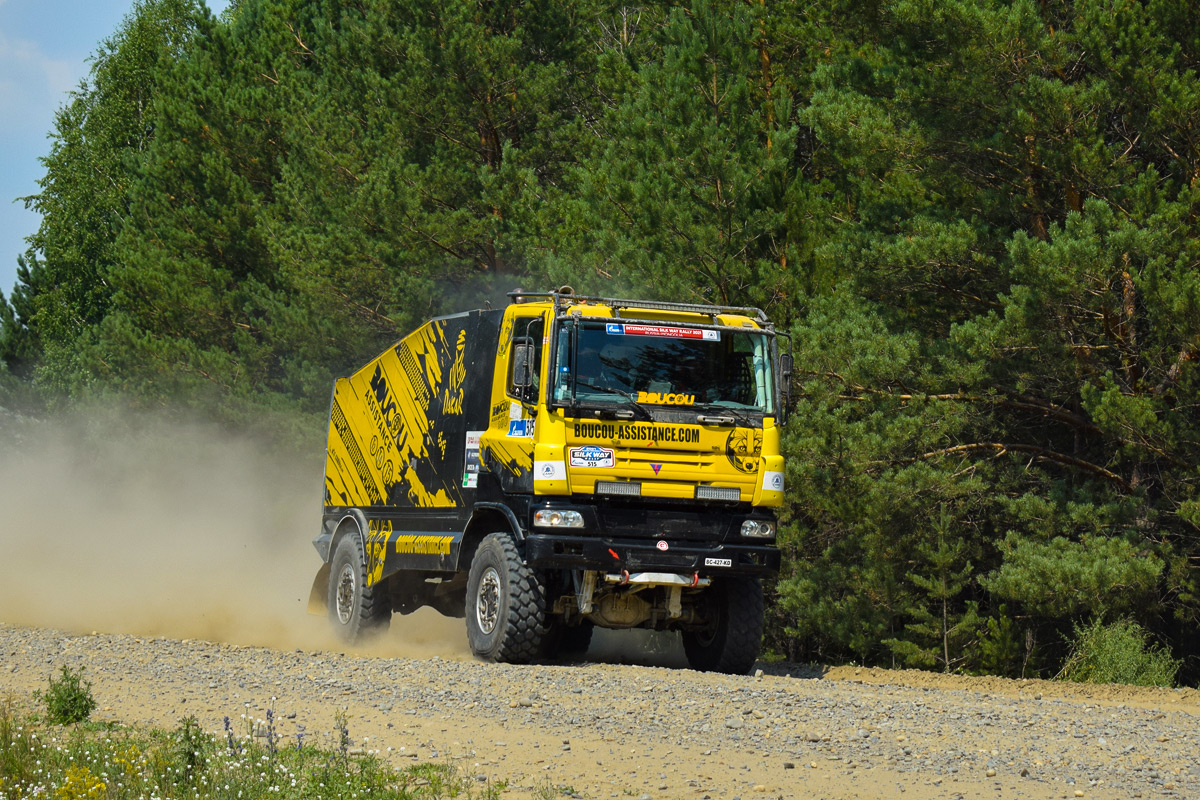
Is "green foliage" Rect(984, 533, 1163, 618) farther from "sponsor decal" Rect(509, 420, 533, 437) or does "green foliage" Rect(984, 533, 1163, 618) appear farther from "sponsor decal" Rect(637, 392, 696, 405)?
"sponsor decal" Rect(509, 420, 533, 437)

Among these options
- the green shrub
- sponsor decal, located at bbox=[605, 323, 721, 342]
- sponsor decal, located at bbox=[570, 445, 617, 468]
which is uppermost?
sponsor decal, located at bbox=[605, 323, 721, 342]

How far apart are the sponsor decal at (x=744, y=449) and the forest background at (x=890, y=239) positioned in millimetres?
4419

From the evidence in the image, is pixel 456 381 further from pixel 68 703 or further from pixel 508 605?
pixel 68 703

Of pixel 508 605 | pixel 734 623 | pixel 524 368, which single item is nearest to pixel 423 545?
pixel 508 605

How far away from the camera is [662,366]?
13.1 metres

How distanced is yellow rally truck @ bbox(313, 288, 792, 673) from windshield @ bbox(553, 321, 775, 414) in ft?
0.04

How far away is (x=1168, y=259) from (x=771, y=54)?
317 inches

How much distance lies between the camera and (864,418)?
17.8 m

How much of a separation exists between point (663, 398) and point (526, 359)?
4.42 feet

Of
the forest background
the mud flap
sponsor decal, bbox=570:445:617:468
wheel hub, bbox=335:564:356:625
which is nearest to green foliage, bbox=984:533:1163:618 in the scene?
the forest background

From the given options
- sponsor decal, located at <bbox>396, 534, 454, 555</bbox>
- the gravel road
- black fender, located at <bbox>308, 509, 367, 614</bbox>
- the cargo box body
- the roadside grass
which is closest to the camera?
the roadside grass

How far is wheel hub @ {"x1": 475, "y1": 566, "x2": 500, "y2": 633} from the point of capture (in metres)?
13.3

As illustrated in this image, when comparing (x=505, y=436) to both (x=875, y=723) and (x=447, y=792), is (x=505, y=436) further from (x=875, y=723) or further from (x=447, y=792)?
(x=447, y=792)

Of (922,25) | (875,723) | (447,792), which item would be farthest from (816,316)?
(447,792)
